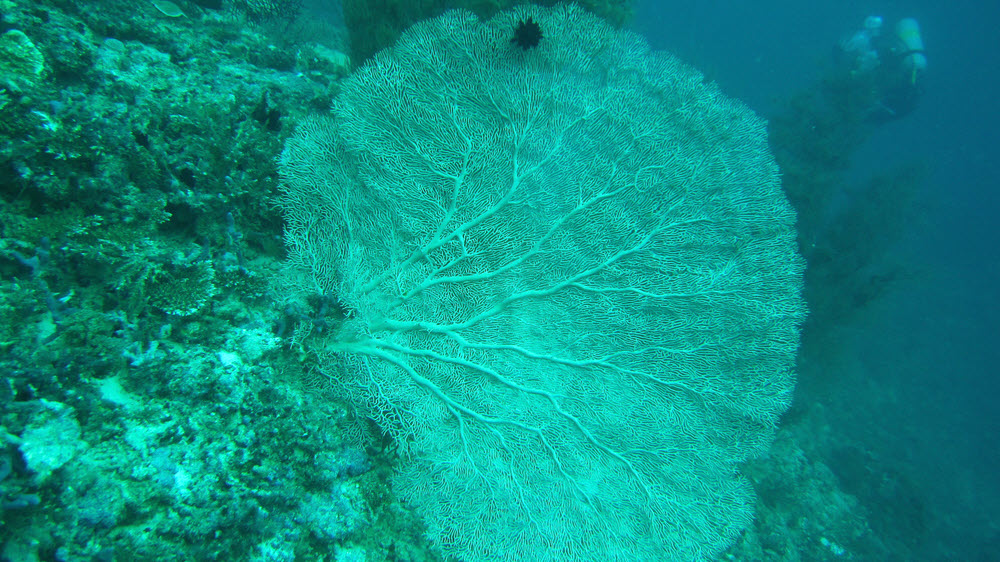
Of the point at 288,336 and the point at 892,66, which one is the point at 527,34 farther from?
the point at 892,66

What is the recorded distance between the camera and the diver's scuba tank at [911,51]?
13805 millimetres

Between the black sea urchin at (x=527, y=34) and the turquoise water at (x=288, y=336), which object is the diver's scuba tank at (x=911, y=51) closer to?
the turquoise water at (x=288, y=336)

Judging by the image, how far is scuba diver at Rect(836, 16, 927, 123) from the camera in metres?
13.5

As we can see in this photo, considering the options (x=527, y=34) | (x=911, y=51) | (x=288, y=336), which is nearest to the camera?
(x=288, y=336)

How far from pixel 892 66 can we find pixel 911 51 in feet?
2.07

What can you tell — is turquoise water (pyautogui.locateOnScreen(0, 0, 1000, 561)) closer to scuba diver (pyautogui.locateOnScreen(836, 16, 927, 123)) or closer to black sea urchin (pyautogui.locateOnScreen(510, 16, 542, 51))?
black sea urchin (pyautogui.locateOnScreen(510, 16, 542, 51))

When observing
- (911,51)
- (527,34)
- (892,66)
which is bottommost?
(527,34)

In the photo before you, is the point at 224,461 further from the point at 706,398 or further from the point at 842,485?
the point at 842,485

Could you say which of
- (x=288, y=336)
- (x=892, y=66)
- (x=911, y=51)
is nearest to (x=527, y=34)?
(x=288, y=336)

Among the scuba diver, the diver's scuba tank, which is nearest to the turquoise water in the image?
the scuba diver

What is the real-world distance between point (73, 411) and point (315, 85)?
139 inches

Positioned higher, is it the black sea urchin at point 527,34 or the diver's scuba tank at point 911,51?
the diver's scuba tank at point 911,51

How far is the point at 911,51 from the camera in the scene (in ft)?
45.3

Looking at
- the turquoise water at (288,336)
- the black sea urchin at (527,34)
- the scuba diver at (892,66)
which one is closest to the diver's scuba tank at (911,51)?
the scuba diver at (892,66)
